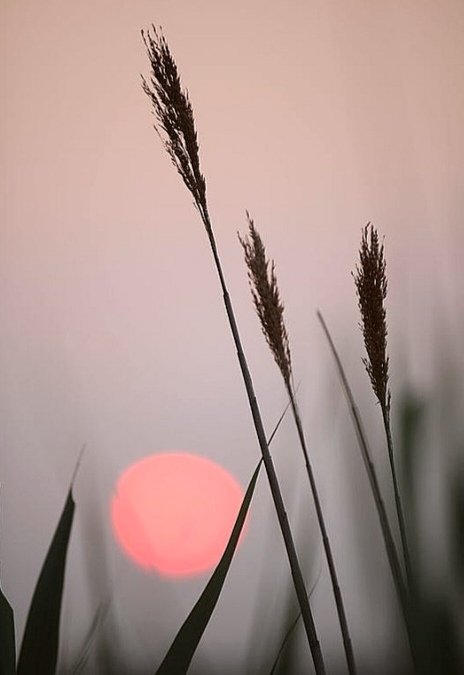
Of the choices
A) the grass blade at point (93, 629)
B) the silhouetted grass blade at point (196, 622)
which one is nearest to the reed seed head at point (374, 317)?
the silhouetted grass blade at point (196, 622)

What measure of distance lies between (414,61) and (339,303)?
308 millimetres

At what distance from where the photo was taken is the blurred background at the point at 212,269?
0.90 meters

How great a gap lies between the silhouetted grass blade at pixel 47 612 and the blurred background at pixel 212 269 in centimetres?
25

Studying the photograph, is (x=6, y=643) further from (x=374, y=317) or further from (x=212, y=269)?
(x=212, y=269)

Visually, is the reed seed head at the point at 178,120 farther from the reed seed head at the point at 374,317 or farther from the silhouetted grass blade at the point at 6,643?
the silhouetted grass blade at the point at 6,643

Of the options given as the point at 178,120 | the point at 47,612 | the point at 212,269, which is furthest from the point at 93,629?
the point at 178,120

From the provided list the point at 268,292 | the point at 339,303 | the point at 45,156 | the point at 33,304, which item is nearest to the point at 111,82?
the point at 45,156

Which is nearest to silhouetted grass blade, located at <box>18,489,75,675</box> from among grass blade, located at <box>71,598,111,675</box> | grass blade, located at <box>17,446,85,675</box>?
grass blade, located at <box>17,446,85,675</box>

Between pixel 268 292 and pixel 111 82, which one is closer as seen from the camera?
pixel 268 292

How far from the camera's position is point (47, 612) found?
625mm

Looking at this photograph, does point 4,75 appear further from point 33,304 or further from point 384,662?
point 384,662

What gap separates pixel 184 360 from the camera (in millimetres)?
951

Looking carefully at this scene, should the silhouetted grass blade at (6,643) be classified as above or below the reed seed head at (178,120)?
below

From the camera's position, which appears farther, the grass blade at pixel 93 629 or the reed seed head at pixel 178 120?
the grass blade at pixel 93 629
